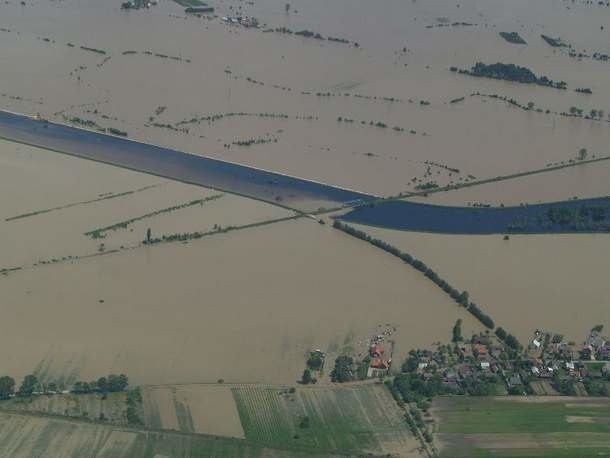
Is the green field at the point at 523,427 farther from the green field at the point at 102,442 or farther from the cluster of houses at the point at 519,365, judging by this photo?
the green field at the point at 102,442

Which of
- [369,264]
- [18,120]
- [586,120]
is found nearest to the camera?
[369,264]

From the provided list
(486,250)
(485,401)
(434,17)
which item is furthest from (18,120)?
(434,17)

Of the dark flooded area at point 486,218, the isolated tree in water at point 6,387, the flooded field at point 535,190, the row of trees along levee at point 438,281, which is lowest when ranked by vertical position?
the isolated tree in water at point 6,387

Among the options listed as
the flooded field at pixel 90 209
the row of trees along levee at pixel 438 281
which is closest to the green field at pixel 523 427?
the row of trees along levee at pixel 438 281

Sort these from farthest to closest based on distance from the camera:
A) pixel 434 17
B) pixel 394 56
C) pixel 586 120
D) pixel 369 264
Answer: pixel 434 17
pixel 394 56
pixel 586 120
pixel 369 264

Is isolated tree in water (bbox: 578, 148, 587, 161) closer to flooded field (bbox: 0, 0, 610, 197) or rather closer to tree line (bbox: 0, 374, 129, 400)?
flooded field (bbox: 0, 0, 610, 197)

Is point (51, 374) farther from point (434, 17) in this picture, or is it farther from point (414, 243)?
point (434, 17)
